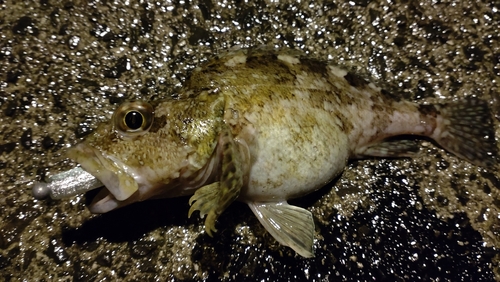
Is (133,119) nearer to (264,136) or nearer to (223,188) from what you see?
(223,188)

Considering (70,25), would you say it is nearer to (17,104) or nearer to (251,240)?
(17,104)

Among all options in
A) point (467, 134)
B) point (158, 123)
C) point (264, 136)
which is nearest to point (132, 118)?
point (158, 123)

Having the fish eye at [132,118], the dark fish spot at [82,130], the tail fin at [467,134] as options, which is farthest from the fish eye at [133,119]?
the tail fin at [467,134]

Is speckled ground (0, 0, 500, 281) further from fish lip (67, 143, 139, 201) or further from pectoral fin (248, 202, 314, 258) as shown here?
fish lip (67, 143, 139, 201)

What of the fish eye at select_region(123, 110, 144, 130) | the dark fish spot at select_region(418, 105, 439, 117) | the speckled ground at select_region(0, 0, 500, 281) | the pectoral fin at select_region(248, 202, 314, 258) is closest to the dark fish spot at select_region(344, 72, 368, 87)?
the speckled ground at select_region(0, 0, 500, 281)

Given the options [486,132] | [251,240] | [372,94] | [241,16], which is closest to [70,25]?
[241,16]

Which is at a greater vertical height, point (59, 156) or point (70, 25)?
point (70, 25)
